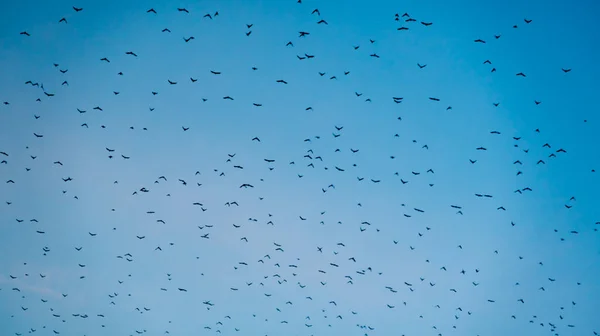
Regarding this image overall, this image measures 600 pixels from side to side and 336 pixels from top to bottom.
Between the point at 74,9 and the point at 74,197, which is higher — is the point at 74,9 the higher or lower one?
the higher one

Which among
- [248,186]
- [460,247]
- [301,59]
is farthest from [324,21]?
[460,247]

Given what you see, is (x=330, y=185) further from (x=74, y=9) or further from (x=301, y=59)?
(x=74, y=9)

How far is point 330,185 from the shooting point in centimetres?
2195

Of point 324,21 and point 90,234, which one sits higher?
point 324,21

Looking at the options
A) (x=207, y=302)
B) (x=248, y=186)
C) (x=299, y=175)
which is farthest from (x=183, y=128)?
(x=207, y=302)

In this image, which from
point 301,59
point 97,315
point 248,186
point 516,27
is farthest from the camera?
point 97,315

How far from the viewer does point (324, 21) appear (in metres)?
18.3

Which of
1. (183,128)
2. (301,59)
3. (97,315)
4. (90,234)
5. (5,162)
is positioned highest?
(301,59)

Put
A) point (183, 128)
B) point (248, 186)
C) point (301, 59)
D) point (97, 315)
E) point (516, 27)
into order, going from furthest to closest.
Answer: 1. point (97, 315)
2. point (248, 186)
3. point (183, 128)
4. point (301, 59)
5. point (516, 27)

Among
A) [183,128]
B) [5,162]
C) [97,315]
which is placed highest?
[183,128]

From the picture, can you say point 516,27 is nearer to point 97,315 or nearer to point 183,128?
point 183,128

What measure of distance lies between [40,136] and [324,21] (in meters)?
15.1

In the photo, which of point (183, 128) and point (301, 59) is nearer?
point (301, 59)

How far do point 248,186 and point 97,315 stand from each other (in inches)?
495
